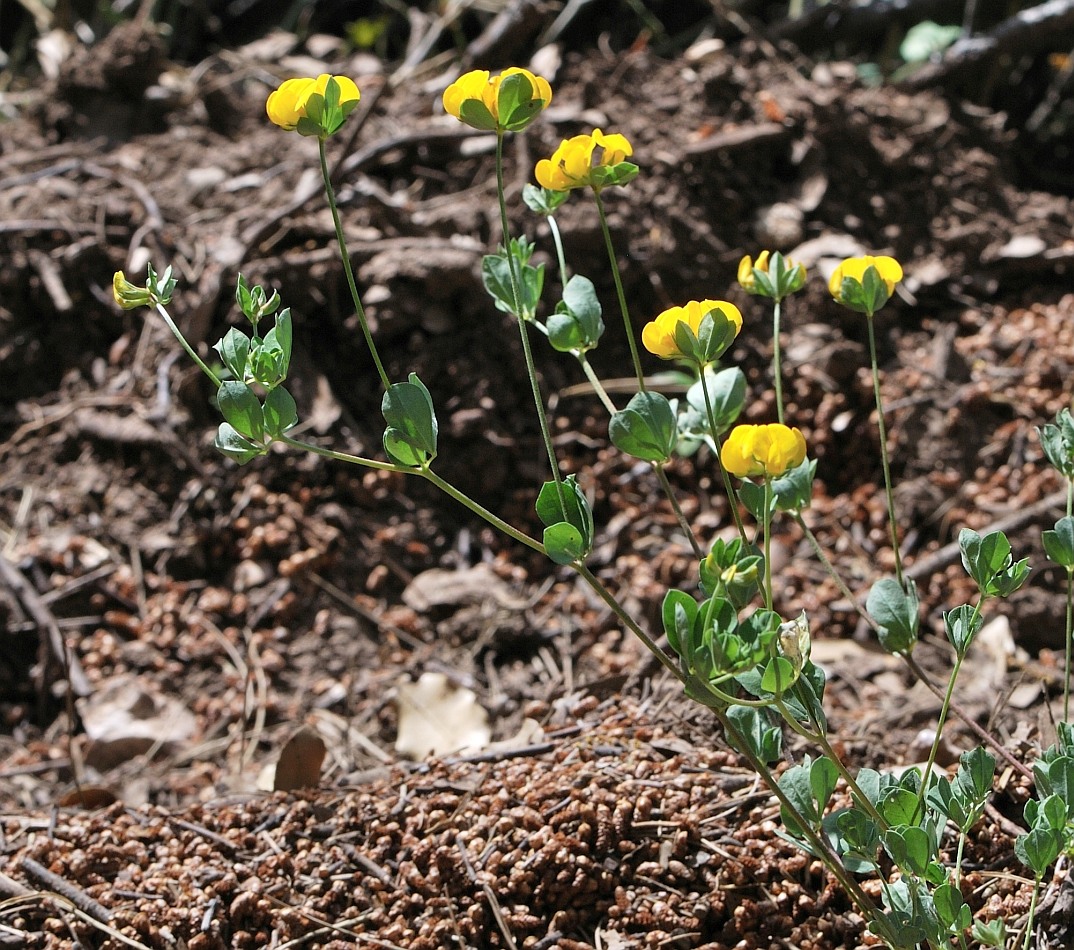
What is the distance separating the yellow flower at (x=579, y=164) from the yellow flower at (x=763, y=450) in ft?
1.29

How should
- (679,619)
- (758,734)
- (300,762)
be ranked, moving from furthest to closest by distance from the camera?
1. (300,762)
2. (758,734)
3. (679,619)

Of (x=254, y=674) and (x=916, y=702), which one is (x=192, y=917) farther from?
(x=916, y=702)

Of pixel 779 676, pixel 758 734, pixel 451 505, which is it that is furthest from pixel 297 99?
pixel 451 505

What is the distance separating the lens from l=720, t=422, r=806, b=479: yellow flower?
1231 mm

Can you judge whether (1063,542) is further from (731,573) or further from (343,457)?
(343,457)

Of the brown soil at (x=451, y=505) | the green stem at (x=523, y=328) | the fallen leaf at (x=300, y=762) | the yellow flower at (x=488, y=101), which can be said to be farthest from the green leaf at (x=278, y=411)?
the fallen leaf at (x=300, y=762)

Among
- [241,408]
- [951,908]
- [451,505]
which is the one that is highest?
[241,408]

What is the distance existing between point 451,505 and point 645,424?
1.51 metres

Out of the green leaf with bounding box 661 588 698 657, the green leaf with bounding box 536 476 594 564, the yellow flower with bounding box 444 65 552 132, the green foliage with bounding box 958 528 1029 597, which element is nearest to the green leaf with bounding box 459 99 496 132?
the yellow flower with bounding box 444 65 552 132

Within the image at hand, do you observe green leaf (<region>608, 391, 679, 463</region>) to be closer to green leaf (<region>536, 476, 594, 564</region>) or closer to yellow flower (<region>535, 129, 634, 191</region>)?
green leaf (<region>536, 476, 594, 564</region>)

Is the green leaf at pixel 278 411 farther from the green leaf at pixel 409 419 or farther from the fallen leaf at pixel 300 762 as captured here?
A: the fallen leaf at pixel 300 762

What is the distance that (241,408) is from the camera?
1.21 meters

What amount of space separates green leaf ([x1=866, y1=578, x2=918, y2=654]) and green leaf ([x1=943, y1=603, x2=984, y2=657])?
9 cm

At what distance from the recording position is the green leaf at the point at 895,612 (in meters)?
1.40
